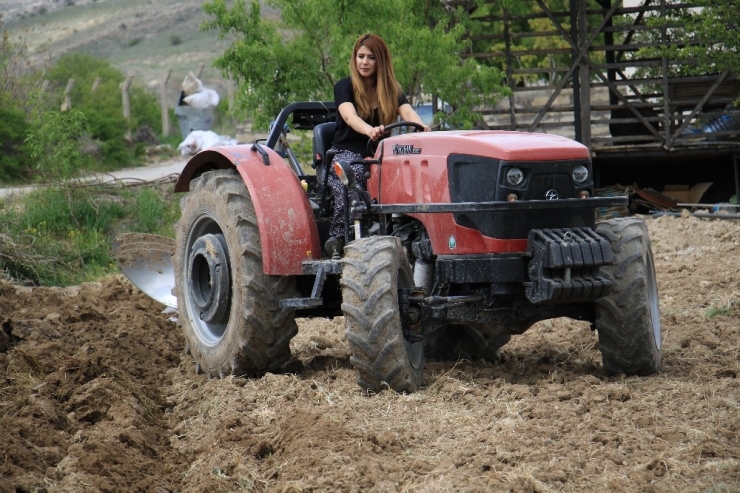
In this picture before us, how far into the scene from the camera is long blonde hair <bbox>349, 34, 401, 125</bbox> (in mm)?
8031

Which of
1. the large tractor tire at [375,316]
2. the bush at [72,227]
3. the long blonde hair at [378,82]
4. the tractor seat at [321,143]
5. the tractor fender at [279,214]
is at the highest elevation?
the long blonde hair at [378,82]

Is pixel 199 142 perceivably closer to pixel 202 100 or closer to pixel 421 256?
pixel 202 100

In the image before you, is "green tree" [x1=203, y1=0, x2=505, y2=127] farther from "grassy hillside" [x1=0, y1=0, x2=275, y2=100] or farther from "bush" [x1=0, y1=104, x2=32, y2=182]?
"grassy hillside" [x1=0, y1=0, x2=275, y2=100]

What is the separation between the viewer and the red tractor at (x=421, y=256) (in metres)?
6.85

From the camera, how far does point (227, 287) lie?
8.16m

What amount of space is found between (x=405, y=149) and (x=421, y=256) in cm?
68

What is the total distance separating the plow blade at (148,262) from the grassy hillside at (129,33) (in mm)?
41264

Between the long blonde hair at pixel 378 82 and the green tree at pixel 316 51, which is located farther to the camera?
the green tree at pixel 316 51

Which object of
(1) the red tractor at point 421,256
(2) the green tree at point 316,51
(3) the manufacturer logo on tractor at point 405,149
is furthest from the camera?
(2) the green tree at point 316,51

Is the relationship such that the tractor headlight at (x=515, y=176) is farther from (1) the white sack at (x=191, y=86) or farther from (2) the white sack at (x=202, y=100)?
(1) the white sack at (x=191, y=86)

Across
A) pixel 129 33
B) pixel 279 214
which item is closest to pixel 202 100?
pixel 279 214

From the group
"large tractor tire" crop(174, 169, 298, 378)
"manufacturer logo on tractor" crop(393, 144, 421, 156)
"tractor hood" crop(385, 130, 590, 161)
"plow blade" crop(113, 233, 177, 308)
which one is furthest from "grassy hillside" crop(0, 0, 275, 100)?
"tractor hood" crop(385, 130, 590, 161)

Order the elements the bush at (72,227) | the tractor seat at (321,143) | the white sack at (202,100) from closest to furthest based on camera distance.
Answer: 1. the tractor seat at (321,143)
2. the bush at (72,227)
3. the white sack at (202,100)

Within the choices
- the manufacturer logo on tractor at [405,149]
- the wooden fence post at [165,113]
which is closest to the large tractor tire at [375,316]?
the manufacturer logo on tractor at [405,149]
